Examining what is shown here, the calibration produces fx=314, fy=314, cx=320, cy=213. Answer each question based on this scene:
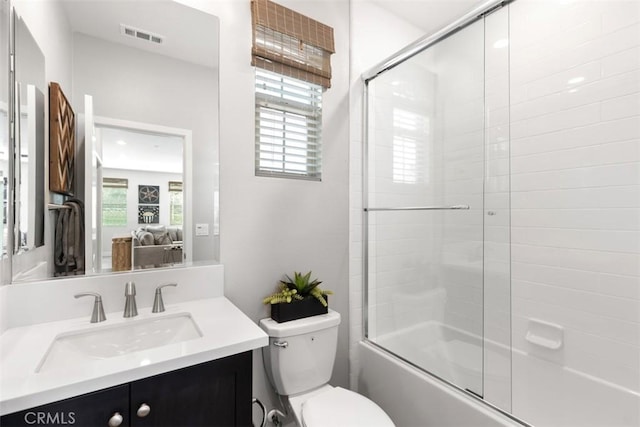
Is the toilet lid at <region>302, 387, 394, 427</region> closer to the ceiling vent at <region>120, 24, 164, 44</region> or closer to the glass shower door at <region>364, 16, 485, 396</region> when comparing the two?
the glass shower door at <region>364, 16, 485, 396</region>

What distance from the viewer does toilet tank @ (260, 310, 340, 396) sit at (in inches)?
55.2

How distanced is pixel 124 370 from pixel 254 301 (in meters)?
0.79

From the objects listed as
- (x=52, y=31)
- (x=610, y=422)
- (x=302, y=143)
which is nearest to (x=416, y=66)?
(x=302, y=143)

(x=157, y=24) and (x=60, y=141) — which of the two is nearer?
(x=60, y=141)

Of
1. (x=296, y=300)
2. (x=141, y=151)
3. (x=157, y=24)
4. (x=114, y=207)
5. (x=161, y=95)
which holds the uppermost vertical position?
(x=157, y=24)

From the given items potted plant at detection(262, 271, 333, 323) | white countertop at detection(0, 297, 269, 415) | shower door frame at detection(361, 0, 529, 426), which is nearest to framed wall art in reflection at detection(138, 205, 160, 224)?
white countertop at detection(0, 297, 269, 415)

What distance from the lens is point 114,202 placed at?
4.11 ft

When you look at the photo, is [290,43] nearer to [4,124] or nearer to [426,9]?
[426,9]

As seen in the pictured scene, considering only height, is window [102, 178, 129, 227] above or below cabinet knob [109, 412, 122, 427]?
above

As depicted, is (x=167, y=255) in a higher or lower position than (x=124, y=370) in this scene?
higher

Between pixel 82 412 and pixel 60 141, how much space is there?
3.10 feet

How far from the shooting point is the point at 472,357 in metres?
1.54

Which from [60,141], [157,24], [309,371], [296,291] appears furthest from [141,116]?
[309,371]

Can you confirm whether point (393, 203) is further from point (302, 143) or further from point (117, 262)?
point (117, 262)
